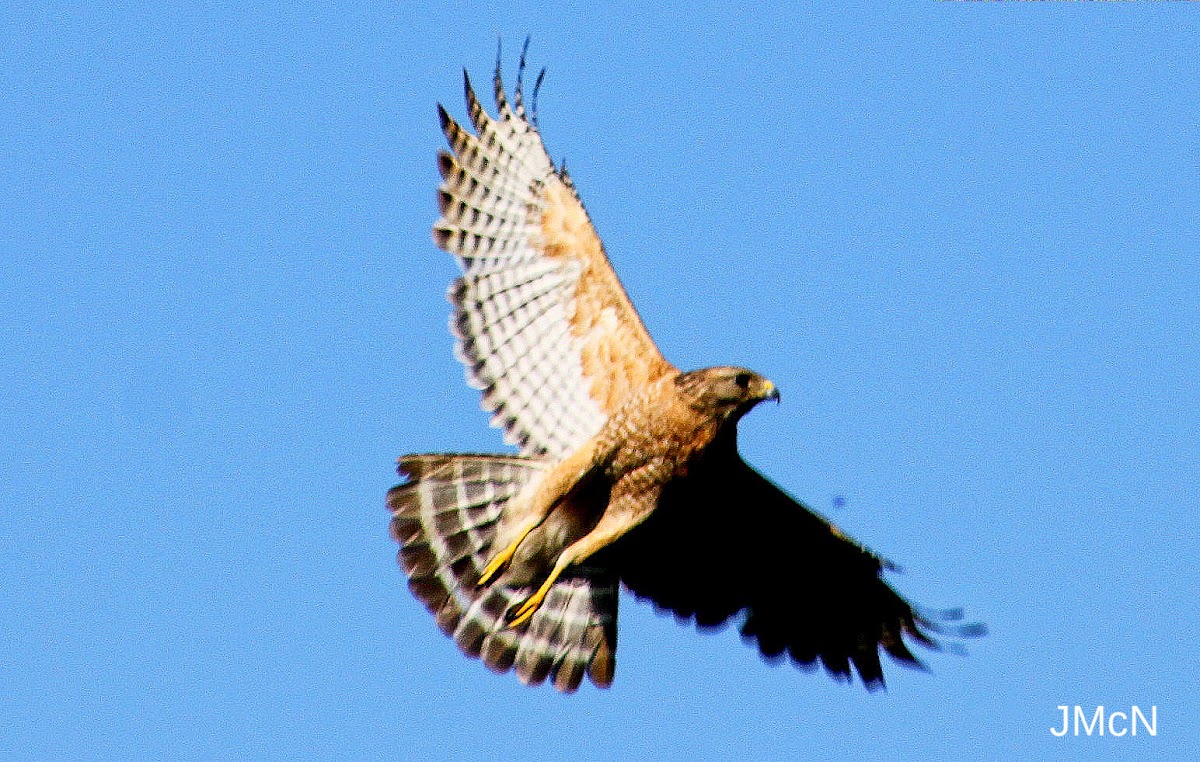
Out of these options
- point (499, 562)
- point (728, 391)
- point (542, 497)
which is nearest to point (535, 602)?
point (499, 562)

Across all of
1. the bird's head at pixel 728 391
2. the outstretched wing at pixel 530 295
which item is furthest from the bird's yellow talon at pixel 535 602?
the bird's head at pixel 728 391

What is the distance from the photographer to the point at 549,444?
382 inches

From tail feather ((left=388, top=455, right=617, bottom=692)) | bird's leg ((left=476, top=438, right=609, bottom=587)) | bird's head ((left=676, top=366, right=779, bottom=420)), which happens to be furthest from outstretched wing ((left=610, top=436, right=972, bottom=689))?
bird's head ((left=676, top=366, right=779, bottom=420))

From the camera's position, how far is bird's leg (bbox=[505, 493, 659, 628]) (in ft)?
30.5

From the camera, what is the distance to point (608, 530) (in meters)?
9.31

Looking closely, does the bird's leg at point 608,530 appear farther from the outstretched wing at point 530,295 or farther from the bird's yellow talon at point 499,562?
the outstretched wing at point 530,295

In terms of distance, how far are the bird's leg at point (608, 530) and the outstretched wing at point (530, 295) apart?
1.66ft

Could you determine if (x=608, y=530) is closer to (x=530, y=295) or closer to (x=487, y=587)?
(x=487, y=587)

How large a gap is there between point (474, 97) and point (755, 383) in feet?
6.67

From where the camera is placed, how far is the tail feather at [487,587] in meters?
9.89

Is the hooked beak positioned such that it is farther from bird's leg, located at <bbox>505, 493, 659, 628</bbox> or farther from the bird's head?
bird's leg, located at <bbox>505, 493, 659, 628</bbox>

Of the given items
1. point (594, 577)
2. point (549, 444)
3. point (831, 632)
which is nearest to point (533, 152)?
point (549, 444)

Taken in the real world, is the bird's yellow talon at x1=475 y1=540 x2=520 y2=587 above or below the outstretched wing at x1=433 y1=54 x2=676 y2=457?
below

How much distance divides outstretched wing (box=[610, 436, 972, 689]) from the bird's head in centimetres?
64
